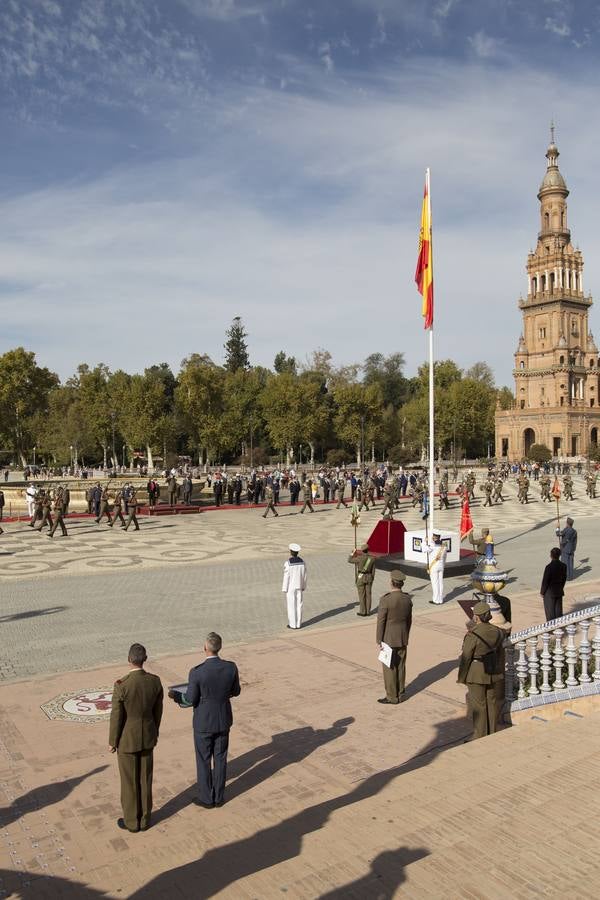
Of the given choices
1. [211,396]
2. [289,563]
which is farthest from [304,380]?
[289,563]

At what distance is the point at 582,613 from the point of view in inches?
345

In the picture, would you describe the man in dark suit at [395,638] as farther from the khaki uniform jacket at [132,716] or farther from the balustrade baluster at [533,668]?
the khaki uniform jacket at [132,716]

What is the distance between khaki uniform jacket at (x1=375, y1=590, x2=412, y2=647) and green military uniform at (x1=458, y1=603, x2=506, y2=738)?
1471mm

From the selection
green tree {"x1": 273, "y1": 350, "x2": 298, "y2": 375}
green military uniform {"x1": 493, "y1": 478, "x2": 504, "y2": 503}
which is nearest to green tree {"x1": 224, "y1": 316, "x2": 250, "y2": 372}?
green tree {"x1": 273, "y1": 350, "x2": 298, "y2": 375}

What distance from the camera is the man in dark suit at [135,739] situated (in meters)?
6.01

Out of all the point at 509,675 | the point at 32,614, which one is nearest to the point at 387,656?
the point at 509,675

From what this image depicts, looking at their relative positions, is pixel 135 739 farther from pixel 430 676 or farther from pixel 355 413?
pixel 355 413

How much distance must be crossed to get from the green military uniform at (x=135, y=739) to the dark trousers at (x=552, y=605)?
8377 mm

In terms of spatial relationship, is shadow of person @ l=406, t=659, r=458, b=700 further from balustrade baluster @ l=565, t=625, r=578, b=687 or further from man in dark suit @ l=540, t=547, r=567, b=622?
man in dark suit @ l=540, t=547, r=567, b=622

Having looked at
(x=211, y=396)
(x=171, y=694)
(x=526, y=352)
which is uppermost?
(x=526, y=352)

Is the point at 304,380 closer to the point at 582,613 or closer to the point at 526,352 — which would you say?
the point at 526,352

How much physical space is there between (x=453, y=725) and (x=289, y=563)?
5118mm

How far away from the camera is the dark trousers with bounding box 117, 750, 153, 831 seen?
599cm

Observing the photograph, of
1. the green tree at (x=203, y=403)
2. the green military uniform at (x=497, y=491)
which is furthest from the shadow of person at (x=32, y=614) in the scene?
the green tree at (x=203, y=403)
